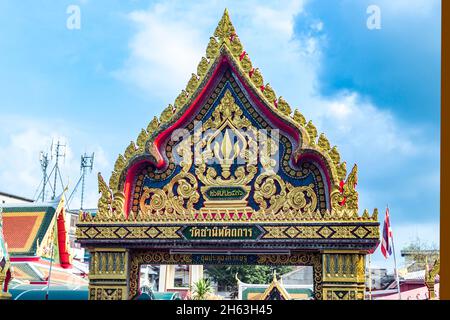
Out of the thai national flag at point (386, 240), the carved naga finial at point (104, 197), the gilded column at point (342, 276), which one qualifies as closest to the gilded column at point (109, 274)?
the carved naga finial at point (104, 197)

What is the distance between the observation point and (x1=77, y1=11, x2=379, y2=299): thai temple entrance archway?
10.5 metres

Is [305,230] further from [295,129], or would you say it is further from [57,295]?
[57,295]

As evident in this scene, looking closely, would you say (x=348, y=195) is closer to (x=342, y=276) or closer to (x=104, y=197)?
(x=342, y=276)

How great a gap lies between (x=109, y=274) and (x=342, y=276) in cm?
421

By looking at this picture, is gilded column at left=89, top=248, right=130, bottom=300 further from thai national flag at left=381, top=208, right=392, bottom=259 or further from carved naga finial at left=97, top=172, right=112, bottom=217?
thai national flag at left=381, top=208, right=392, bottom=259

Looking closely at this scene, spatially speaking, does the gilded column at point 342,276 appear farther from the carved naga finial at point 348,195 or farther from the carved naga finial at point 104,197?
the carved naga finial at point 104,197

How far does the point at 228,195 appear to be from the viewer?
441 inches

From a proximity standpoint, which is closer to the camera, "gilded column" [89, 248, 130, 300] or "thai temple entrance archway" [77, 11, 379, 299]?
"thai temple entrance archway" [77, 11, 379, 299]

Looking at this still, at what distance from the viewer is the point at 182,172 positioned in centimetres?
1150

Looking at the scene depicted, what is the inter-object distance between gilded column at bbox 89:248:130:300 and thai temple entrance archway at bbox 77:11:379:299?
2 cm

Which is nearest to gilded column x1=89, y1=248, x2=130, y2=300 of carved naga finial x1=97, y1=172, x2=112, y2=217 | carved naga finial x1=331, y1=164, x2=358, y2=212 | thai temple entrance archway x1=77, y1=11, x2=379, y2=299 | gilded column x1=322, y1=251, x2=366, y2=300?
thai temple entrance archway x1=77, y1=11, x2=379, y2=299

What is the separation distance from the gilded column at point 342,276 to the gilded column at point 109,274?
11.9 feet
